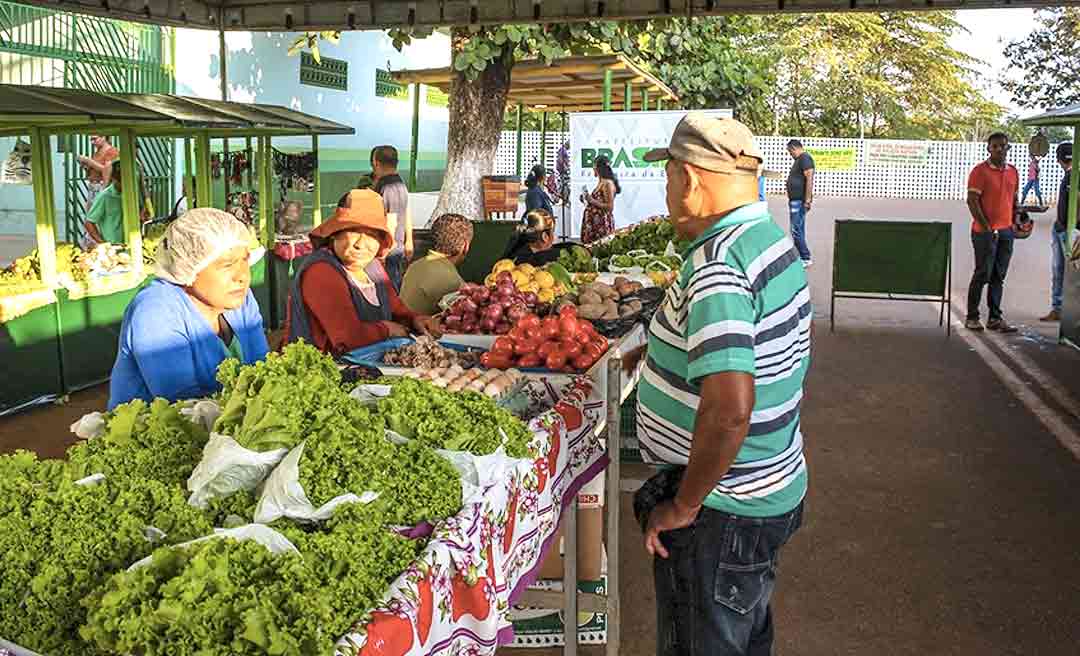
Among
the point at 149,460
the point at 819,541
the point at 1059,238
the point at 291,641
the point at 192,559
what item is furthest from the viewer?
the point at 1059,238

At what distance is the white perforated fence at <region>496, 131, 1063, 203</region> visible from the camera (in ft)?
124

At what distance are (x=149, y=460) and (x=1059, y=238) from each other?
1093cm

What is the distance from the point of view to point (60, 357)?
779 cm

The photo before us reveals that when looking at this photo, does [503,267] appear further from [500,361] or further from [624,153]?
[624,153]

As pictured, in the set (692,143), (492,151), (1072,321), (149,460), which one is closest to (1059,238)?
(1072,321)

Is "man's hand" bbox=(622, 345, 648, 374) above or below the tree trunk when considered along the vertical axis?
below

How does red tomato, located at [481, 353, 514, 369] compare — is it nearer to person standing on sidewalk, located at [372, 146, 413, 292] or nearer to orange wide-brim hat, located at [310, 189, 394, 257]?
orange wide-brim hat, located at [310, 189, 394, 257]

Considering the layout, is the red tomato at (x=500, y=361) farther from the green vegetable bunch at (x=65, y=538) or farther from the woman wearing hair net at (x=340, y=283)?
the green vegetable bunch at (x=65, y=538)

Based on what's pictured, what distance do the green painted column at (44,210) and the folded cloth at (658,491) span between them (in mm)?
6129

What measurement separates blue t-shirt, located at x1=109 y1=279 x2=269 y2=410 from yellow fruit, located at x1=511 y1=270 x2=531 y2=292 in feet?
9.73

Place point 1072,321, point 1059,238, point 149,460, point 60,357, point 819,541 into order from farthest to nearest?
point 1059,238, point 1072,321, point 60,357, point 819,541, point 149,460

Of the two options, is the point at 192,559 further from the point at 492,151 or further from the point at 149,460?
the point at 492,151

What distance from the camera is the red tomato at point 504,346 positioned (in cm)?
459

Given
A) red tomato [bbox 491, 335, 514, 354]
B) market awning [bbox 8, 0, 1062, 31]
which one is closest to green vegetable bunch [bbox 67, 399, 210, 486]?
red tomato [bbox 491, 335, 514, 354]
